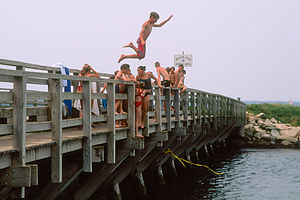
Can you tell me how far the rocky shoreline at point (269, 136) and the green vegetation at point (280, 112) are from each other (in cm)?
965

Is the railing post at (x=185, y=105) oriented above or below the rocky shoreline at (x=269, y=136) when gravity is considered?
above

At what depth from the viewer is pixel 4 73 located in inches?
222

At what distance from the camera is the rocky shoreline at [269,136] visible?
3256cm

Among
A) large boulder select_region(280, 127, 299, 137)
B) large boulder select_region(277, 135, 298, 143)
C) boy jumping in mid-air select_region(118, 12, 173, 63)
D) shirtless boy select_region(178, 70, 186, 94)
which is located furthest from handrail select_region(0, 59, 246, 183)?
large boulder select_region(280, 127, 299, 137)

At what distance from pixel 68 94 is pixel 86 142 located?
1.06 metres

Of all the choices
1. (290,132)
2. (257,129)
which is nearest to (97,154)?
(257,129)

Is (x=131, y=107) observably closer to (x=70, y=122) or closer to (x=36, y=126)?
(x=70, y=122)

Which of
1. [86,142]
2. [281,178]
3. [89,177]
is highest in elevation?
[86,142]

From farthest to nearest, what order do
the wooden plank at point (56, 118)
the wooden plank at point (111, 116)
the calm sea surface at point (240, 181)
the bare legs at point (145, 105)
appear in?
1. the calm sea surface at point (240, 181)
2. the bare legs at point (145, 105)
3. the wooden plank at point (111, 116)
4. the wooden plank at point (56, 118)

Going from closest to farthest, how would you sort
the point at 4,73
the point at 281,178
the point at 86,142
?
the point at 4,73, the point at 86,142, the point at 281,178

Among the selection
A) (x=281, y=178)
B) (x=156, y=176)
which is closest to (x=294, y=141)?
(x=281, y=178)

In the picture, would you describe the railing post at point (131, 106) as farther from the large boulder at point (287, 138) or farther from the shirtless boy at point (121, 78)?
the large boulder at point (287, 138)

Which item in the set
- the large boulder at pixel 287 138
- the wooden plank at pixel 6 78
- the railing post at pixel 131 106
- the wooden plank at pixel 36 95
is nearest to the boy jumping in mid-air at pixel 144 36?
the railing post at pixel 131 106

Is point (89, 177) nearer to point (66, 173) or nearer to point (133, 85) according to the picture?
point (66, 173)
